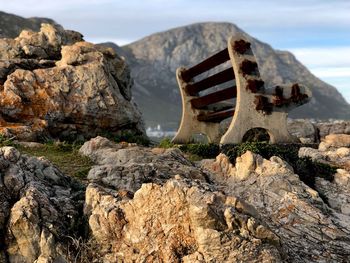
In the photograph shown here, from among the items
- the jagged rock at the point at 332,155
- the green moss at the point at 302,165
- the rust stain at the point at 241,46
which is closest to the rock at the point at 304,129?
the jagged rock at the point at 332,155

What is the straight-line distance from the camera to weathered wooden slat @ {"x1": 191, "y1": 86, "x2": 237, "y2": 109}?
2284cm

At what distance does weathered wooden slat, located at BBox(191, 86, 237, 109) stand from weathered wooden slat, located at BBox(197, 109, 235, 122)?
62 cm

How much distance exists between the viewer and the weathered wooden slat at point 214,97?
22.8 metres

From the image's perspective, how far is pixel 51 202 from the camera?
9.76 metres

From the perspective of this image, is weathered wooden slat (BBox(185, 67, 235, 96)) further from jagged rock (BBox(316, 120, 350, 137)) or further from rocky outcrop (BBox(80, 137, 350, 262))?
rocky outcrop (BBox(80, 137, 350, 262))

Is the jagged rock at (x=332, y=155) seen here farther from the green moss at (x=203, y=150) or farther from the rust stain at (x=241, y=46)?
the rust stain at (x=241, y=46)

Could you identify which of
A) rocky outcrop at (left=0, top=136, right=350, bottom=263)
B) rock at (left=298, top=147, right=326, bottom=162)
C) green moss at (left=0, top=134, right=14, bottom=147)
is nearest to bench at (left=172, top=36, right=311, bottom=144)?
rock at (left=298, top=147, right=326, bottom=162)

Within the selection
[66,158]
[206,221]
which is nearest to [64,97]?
[66,158]

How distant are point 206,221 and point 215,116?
57.7 feet

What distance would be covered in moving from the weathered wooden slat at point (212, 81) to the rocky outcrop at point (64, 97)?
3.95 metres

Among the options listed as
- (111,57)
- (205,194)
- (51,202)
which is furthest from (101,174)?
(111,57)

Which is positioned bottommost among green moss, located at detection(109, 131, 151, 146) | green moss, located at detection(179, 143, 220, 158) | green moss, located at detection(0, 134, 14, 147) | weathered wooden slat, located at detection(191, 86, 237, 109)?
green moss, located at detection(109, 131, 151, 146)

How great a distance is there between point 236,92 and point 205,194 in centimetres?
1413

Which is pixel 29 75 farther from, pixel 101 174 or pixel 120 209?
pixel 120 209
